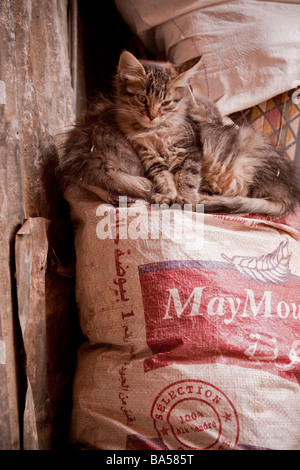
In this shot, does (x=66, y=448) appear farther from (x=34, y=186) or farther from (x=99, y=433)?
(x=34, y=186)

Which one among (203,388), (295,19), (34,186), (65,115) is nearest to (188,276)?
(203,388)

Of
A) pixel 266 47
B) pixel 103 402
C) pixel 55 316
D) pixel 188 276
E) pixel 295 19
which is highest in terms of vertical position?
pixel 295 19

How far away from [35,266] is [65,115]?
73 centimetres

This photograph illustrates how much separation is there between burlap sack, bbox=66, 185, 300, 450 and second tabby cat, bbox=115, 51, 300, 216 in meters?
0.16

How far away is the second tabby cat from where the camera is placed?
1.35 meters

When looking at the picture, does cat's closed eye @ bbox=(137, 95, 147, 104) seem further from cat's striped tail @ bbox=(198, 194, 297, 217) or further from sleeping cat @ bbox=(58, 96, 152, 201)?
cat's striped tail @ bbox=(198, 194, 297, 217)

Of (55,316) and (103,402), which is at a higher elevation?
(55,316)

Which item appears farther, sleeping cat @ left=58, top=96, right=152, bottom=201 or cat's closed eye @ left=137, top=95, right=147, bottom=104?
cat's closed eye @ left=137, top=95, right=147, bottom=104

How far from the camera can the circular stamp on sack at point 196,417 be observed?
1.04 metres

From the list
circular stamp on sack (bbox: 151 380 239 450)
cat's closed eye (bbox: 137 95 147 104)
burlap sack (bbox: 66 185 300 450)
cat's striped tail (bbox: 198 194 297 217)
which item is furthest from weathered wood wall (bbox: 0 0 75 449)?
cat's striped tail (bbox: 198 194 297 217)

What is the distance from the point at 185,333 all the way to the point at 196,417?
0.23m

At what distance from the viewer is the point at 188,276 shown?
3.72 feet

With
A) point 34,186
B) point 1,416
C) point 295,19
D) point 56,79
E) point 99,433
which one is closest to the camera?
point 1,416

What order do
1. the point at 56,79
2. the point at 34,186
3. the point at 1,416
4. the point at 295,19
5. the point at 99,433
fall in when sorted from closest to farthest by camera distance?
the point at 1,416, the point at 99,433, the point at 34,186, the point at 56,79, the point at 295,19
